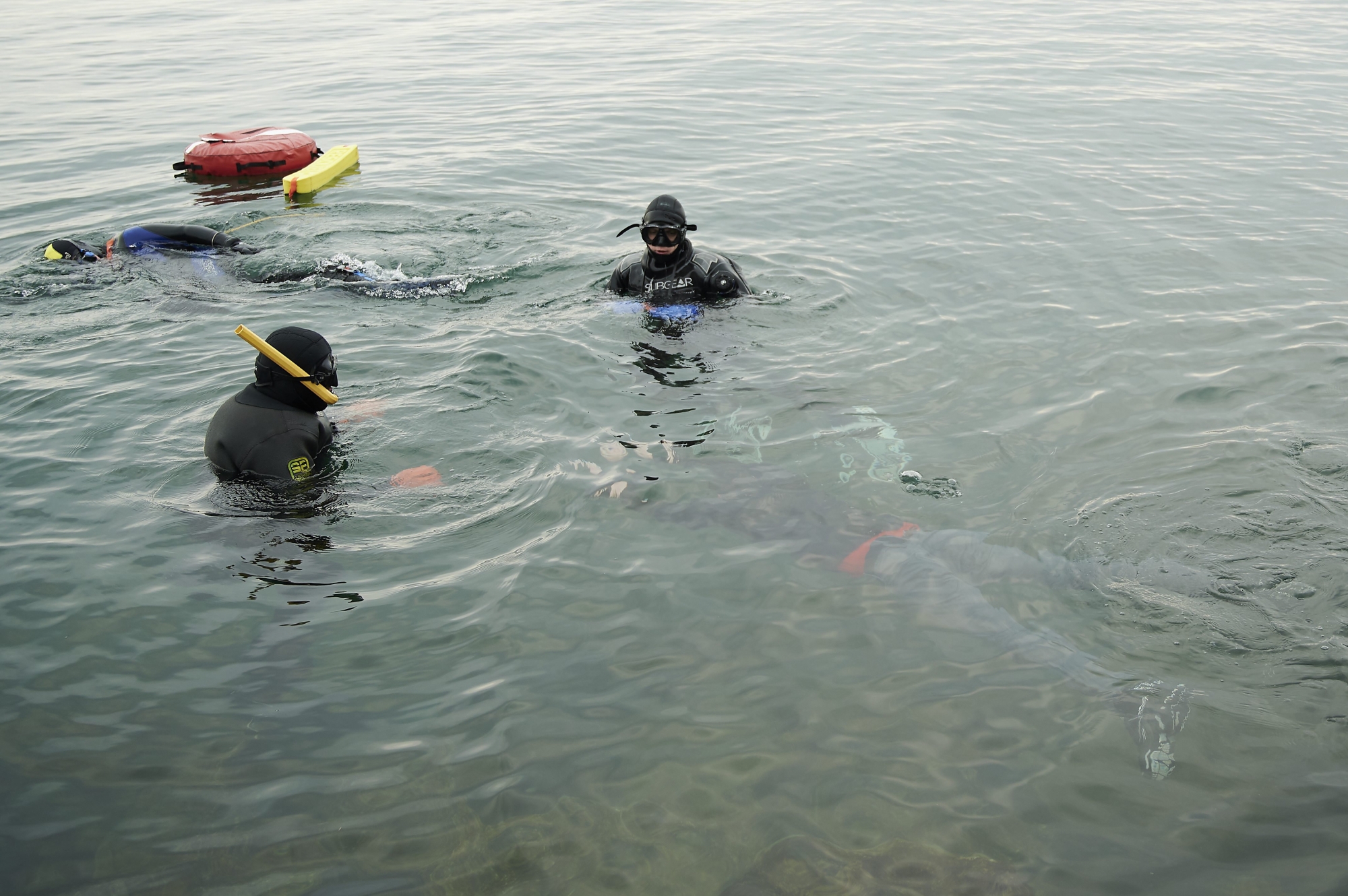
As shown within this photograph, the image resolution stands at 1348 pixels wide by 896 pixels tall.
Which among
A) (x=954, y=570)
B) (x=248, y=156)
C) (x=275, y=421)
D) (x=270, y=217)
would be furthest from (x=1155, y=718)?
(x=248, y=156)

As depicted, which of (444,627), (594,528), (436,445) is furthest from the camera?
(436,445)

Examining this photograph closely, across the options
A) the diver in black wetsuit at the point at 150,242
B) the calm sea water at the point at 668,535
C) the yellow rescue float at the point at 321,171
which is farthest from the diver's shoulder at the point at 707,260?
the yellow rescue float at the point at 321,171

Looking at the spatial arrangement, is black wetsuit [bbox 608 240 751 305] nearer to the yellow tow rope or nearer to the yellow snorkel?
the yellow snorkel

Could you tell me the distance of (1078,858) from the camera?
11.1ft

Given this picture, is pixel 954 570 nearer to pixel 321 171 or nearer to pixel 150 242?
pixel 150 242

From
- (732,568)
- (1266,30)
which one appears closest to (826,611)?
(732,568)

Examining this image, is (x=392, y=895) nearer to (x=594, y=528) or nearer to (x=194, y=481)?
(x=594, y=528)

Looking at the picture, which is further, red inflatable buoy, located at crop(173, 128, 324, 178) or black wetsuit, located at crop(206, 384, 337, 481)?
red inflatable buoy, located at crop(173, 128, 324, 178)

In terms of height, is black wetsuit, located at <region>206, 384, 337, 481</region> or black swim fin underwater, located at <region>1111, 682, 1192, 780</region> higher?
black wetsuit, located at <region>206, 384, 337, 481</region>

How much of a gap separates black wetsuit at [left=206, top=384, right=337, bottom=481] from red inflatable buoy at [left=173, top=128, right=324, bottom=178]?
26.7ft

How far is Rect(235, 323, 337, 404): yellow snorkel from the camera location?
4.93 metres

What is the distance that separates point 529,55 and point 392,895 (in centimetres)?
2025

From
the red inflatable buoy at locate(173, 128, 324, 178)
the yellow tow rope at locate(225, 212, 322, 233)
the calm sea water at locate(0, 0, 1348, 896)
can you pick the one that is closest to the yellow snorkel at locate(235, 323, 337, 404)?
the calm sea water at locate(0, 0, 1348, 896)

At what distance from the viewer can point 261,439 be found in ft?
16.8
